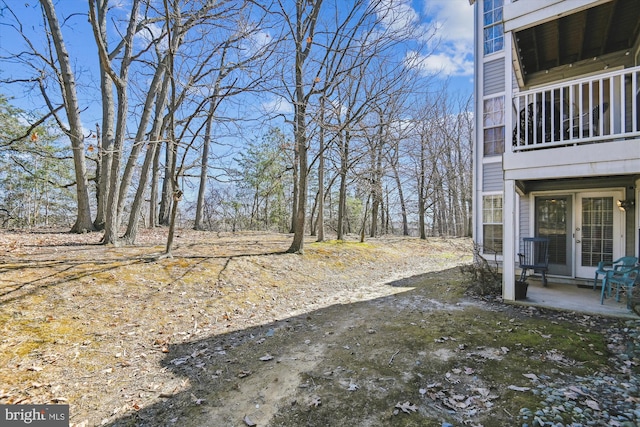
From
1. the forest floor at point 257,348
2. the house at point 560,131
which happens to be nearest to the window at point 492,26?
the house at point 560,131

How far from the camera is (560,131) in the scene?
192 inches

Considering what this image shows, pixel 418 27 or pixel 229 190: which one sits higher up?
pixel 418 27

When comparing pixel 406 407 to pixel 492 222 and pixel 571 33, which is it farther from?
pixel 571 33

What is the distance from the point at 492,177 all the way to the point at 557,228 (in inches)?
85.9

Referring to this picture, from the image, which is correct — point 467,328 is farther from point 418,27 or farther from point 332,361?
point 418,27

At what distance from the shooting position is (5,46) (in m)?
7.98

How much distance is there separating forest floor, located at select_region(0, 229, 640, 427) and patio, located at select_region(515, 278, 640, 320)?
0.67ft

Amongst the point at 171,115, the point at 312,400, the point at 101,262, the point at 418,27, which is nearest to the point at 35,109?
the point at 171,115

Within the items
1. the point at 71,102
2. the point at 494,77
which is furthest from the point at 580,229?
the point at 71,102

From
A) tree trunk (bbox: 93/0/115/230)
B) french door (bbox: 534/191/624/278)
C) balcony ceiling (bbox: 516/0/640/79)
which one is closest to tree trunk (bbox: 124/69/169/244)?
tree trunk (bbox: 93/0/115/230)

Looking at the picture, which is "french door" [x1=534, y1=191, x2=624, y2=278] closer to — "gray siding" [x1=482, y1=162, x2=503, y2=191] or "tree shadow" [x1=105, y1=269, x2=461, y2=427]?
"gray siding" [x1=482, y1=162, x2=503, y2=191]

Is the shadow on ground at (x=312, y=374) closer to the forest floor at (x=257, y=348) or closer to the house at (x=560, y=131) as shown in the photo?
the forest floor at (x=257, y=348)

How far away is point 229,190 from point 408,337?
18.9 meters

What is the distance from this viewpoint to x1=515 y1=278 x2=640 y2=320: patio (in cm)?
482
